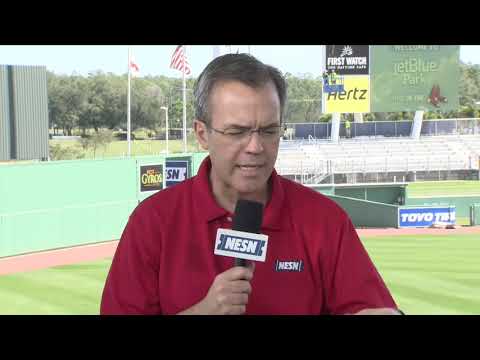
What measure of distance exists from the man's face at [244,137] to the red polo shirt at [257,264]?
3.8 inches

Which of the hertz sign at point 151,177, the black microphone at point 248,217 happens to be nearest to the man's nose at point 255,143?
the black microphone at point 248,217

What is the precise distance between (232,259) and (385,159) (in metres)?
35.7

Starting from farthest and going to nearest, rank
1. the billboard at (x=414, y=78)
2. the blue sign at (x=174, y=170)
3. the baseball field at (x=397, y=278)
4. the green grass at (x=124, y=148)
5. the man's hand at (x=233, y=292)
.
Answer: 1. the green grass at (x=124, y=148)
2. the billboard at (x=414, y=78)
3. the blue sign at (x=174, y=170)
4. the baseball field at (x=397, y=278)
5. the man's hand at (x=233, y=292)

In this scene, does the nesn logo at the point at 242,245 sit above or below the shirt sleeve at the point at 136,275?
above

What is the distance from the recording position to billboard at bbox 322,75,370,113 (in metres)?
34.8

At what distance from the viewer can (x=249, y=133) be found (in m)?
1.75

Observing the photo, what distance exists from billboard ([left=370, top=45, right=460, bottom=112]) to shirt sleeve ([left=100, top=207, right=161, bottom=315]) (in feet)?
112

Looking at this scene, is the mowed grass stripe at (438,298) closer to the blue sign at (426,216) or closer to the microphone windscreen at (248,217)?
the blue sign at (426,216)

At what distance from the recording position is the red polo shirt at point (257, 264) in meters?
1.76

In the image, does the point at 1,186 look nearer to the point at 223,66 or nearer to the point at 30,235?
the point at 30,235

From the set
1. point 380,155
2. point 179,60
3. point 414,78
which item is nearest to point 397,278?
point 179,60

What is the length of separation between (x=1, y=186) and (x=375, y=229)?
30.3 feet
